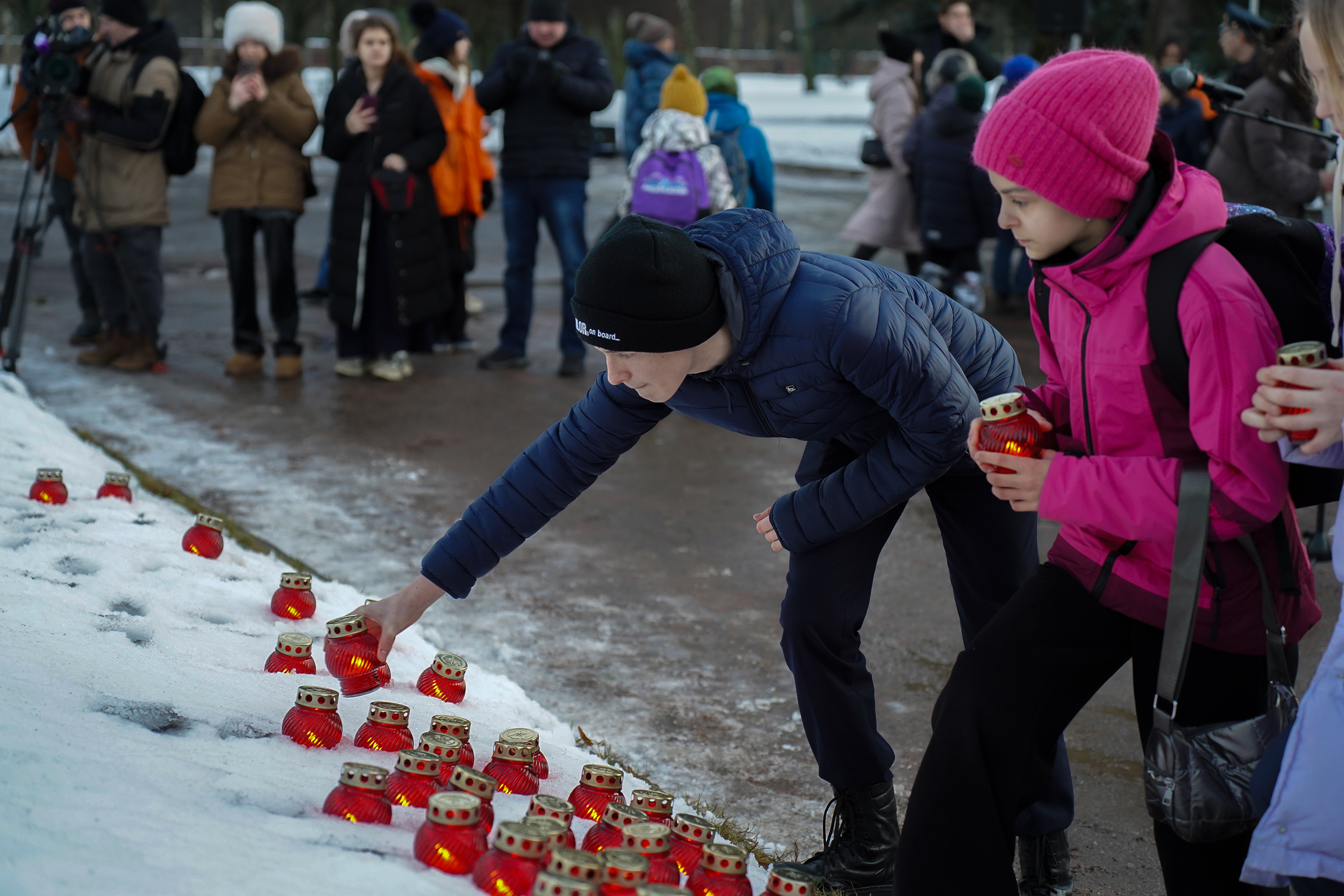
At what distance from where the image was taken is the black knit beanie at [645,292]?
2500mm

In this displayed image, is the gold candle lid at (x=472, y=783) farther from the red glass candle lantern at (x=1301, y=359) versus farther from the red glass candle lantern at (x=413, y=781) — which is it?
the red glass candle lantern at (x=1301, y=359)

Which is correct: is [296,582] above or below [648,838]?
below

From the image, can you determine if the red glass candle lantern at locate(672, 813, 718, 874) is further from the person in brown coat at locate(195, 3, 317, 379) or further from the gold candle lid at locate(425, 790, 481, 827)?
the person in brown coat at locate(195, 3, 317, 379)

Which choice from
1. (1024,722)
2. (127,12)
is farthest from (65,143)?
(1024,722)

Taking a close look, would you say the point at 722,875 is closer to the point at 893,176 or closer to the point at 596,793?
the point at 596,793

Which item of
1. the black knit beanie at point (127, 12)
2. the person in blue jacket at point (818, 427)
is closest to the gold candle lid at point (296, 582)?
the person in blue jacket at point (818, 427)

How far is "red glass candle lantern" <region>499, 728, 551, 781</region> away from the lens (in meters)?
2.95

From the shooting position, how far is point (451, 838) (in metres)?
2.37

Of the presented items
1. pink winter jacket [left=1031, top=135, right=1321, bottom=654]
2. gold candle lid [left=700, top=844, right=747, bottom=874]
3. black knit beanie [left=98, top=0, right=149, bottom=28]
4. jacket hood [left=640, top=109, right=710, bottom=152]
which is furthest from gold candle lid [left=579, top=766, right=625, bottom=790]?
black knit beanie [left=98, top=0, right=149, bottom=28]

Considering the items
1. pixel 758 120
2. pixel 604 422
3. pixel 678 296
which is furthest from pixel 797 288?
pixel 758 120

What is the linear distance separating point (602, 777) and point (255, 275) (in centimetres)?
620

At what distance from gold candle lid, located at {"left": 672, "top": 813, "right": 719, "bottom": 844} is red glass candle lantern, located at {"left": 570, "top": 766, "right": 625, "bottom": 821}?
0.23 meters

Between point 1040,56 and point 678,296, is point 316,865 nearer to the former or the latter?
point 678,296

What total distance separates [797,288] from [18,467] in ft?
12.0
